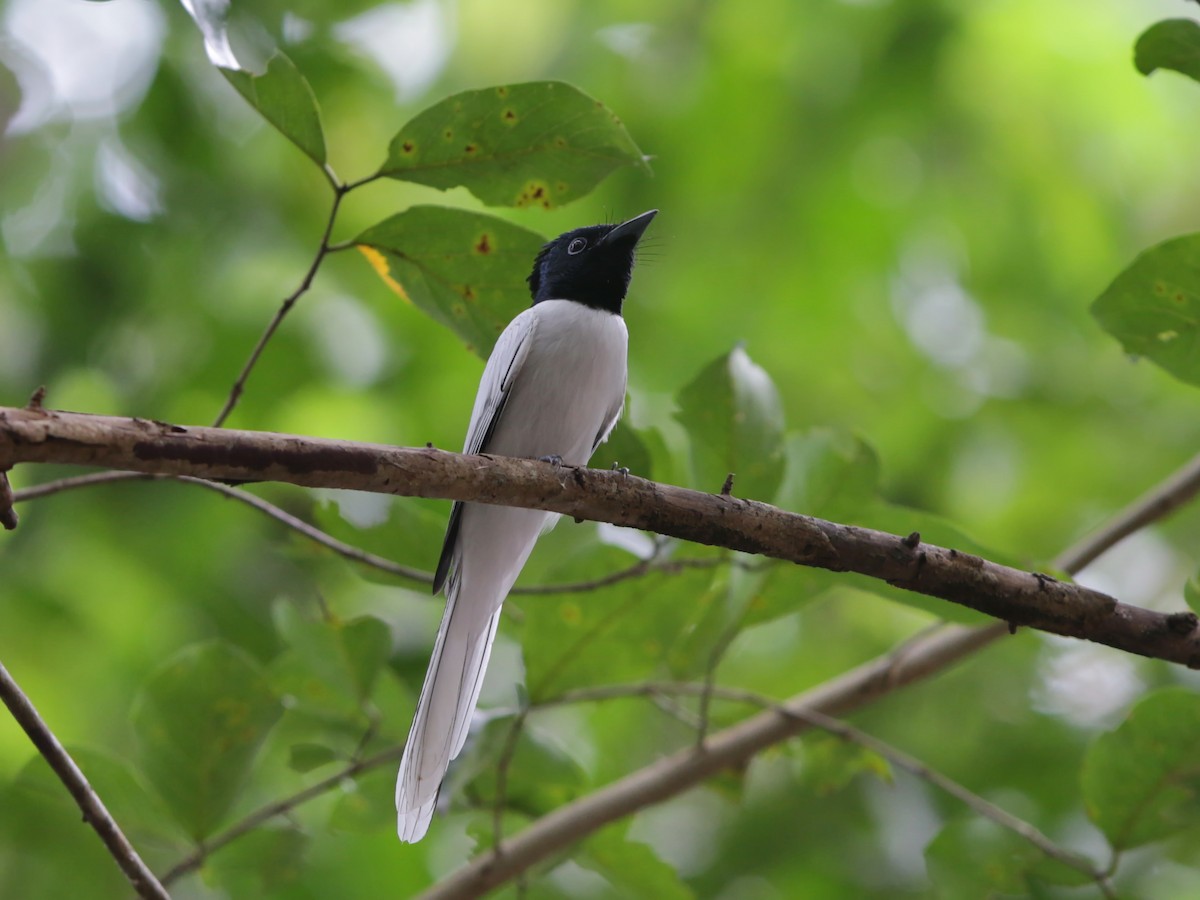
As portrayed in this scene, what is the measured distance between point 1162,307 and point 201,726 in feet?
8.41

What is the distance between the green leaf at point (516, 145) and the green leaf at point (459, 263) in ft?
0.29

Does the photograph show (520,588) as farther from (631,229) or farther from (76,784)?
(631,229)

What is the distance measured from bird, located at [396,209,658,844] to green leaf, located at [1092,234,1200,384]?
1.35m

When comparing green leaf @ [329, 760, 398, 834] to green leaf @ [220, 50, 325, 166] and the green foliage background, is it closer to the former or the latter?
the green foliage background

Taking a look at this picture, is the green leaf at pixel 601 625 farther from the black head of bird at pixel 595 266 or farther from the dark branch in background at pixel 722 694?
the black head of bird at pixel 595 266

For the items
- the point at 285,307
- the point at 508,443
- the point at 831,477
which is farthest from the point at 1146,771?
the point at 285,307

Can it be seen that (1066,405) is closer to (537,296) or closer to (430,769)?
(537,296)

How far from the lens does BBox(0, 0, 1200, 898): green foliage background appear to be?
13.8 feet

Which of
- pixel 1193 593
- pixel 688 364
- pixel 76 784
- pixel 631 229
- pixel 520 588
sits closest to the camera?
pixel 76 784

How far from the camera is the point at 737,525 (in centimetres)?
228

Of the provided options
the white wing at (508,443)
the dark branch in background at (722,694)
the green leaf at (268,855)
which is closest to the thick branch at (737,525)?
the dark branch in background at (722,694)

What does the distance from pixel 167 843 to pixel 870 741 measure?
6.35ft

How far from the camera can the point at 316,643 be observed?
9.98 ft

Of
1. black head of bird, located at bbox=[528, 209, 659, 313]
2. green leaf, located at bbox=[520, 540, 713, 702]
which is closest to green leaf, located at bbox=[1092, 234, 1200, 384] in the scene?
green leaf, located at bbox=[520, 540, 713, 702]
